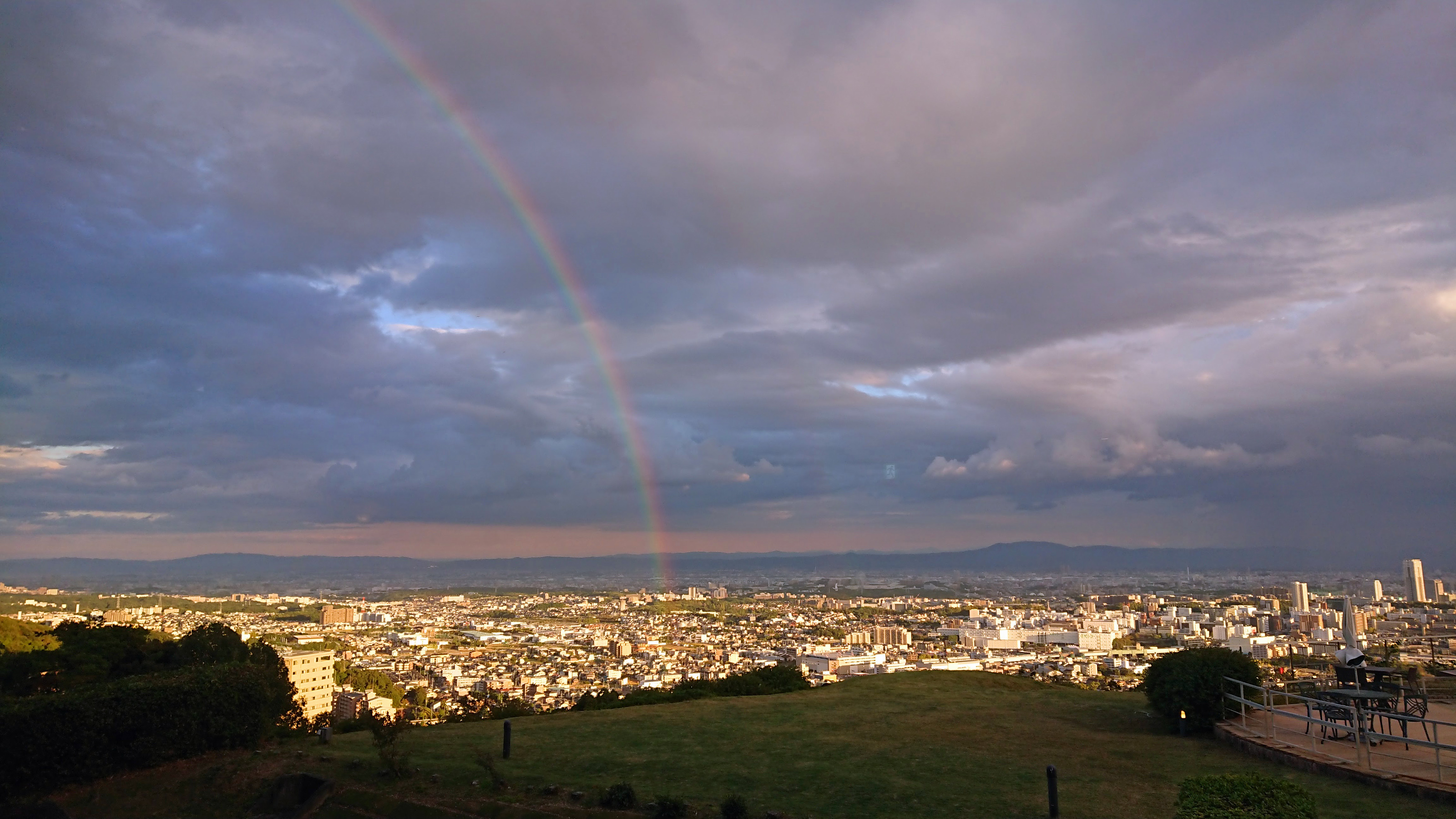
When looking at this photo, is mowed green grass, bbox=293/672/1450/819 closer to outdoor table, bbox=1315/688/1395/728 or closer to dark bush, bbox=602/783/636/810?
dark bush, bbox=602/783/636/810

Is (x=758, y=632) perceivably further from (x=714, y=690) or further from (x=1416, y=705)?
(x=1416, y=705)

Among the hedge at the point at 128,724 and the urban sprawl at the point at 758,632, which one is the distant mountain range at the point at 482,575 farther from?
the hedge at the point at 128,724

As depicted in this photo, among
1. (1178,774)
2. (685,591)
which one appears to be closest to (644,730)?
(1178,774)

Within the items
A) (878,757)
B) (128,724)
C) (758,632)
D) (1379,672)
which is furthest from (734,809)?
(758,632)

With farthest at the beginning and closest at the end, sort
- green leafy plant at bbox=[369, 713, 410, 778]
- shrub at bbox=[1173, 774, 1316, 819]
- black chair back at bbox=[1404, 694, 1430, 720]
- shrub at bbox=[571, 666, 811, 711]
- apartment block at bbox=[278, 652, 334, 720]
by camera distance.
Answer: apartment block at bbox=[278, 652, 334, 720], shrub at bbox=[571, 666, 811, 711], green leafy plant at bbox=[369, 713, 410, 778], black chair back at bbox=[1404, 694, 1430, 720], shrub at bbox=[1173, 774, 1316, 819]

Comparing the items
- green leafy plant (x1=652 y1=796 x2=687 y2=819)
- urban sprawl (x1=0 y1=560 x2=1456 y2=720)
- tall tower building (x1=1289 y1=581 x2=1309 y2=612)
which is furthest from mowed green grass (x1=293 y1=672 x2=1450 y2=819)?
tall tower building (x1=1289 y1=581 x2=1309 y2=612)

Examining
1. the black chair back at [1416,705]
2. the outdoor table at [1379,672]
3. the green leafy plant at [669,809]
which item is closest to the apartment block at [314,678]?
the green leafy plant at [669,809]
